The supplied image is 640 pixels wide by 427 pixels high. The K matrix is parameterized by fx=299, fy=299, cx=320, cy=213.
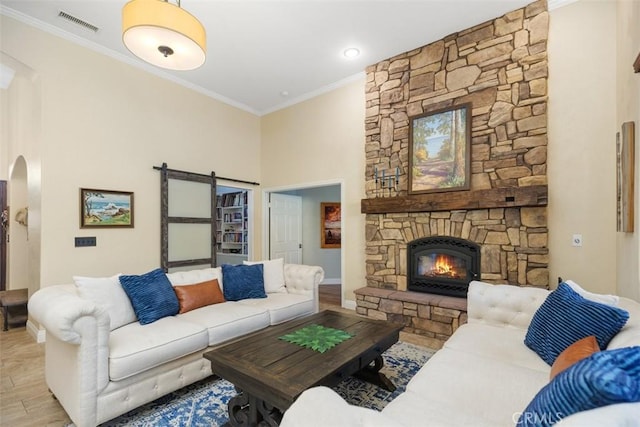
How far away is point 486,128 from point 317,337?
3.11 metres

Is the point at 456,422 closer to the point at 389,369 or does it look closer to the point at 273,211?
the point at 389,369

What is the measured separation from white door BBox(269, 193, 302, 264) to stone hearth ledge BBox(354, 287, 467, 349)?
2474 millimetres

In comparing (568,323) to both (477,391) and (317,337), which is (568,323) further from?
(317,337)

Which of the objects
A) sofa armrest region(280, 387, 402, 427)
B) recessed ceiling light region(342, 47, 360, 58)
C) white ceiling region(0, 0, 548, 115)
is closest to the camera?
sofa armrest region(280, 387, 402, 427)

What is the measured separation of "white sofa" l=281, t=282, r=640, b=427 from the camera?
3.19 feet

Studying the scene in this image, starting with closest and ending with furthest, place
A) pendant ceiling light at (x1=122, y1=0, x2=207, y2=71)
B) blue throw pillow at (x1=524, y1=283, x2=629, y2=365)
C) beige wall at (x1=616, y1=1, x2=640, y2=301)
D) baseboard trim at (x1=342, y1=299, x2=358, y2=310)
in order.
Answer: blue throw pillow at (x1=524, y1=283, x2=629, y2=365) < pendant ceiling light at (x1=122, y1=0, x2=207, y2=71) < beige wall at (x1=616, y1=1, x2=640, y2=301) < baseboard trim at (x1=342, y1=299, x2=358, y2=310)

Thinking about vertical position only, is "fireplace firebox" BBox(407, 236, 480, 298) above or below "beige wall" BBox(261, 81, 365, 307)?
below

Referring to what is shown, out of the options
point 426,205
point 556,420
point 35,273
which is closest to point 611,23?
point 426,205

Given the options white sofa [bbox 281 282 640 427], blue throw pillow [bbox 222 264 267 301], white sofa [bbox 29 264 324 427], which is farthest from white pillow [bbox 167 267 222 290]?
white sofa [bbox 281 282 640 427]

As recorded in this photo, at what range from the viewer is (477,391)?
1435 millimetres

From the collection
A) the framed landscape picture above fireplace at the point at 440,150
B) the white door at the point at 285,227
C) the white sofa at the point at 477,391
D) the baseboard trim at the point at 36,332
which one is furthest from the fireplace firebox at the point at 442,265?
the baseboard trim at the point at 36,332

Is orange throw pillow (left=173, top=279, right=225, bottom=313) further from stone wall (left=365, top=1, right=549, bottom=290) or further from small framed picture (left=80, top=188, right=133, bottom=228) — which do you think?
stone wall (left=365, top=1, right=549, bottom=290)

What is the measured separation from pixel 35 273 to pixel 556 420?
479 cm

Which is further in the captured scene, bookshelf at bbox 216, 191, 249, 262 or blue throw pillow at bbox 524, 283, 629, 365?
bookshelf at bbox 216, 191, 249, 262
